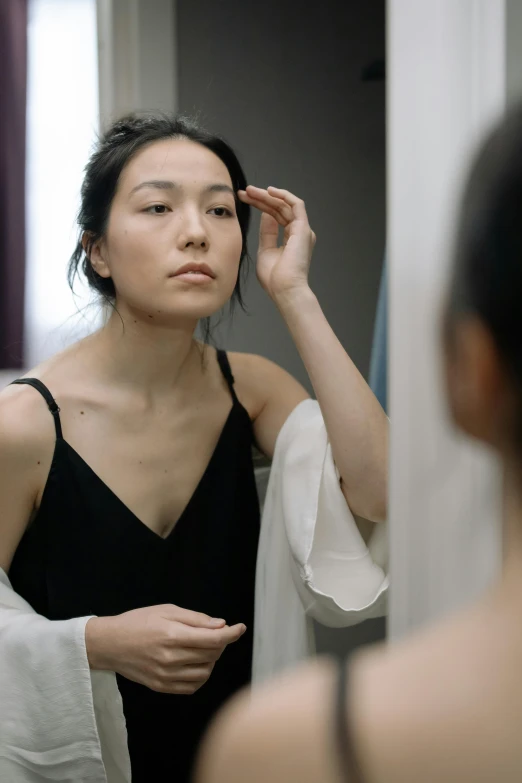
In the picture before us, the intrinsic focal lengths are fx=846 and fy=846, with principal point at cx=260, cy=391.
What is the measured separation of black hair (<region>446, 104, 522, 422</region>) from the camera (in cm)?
30

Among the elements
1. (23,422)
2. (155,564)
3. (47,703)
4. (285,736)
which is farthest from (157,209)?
(285,736)

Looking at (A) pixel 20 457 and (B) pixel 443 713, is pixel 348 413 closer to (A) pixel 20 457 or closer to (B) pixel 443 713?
(A) pixel 20 457

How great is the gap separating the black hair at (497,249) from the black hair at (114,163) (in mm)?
597

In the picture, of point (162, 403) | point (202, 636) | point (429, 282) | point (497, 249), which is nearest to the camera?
point (497, 249)

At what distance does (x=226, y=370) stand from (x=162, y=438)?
4.9 inches

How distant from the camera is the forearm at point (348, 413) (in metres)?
0.80

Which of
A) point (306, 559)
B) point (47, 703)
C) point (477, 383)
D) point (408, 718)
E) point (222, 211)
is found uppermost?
point (222, 211)

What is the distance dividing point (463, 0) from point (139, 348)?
497 mm

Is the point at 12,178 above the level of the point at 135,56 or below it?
below

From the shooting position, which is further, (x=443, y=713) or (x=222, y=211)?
(x=222, y=211)

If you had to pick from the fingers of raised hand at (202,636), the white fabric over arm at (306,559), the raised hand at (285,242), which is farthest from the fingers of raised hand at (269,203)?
the fingers of raised hand at (202,636)

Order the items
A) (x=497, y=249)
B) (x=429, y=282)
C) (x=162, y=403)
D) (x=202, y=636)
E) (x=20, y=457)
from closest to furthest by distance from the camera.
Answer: (x=497, y=249), (x=429, y=282), (x=202, y=636), (x=20, y=457), (x=162, y=403)

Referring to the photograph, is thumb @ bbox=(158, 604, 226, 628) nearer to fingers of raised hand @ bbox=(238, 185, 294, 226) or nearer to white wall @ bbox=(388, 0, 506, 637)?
white wall @ bbox=(388, 0, 506, 637)

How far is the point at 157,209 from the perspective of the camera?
827 mm
